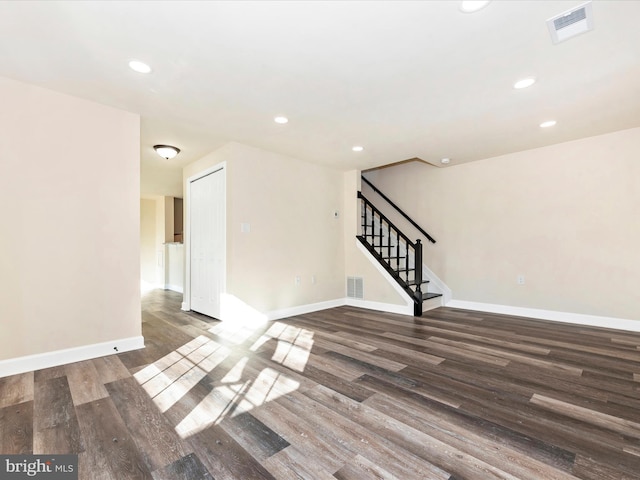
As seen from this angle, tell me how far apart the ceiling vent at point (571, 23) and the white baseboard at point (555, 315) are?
3.68m

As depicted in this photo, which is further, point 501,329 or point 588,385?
point 501,329

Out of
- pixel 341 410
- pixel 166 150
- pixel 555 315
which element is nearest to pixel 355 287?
pixel 555 315

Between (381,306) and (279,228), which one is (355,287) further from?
(279,228)

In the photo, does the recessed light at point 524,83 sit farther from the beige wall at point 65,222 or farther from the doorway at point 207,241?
the beige wall at point 65,222

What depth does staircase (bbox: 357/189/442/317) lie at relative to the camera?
15.8 ft

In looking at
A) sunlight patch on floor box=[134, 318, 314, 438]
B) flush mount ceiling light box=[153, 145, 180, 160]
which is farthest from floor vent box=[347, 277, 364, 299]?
flush mount ceiling light box=[153, 145, 180, 160]

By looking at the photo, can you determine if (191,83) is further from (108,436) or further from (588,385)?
(588,385)

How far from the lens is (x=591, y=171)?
4047 mm

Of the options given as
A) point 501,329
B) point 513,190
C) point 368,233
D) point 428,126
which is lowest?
point 501,329

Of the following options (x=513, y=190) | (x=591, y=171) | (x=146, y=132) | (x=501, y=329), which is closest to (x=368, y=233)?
(x=513, y=190)

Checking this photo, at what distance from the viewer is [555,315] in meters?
4.31

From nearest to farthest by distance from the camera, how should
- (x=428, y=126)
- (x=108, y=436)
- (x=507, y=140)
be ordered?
(x=108, y=436) < (x=428, y=126) < (x=507, y=140)

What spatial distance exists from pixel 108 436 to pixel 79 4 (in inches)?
96.1

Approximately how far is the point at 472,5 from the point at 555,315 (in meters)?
4.31
